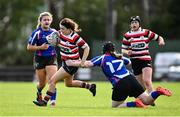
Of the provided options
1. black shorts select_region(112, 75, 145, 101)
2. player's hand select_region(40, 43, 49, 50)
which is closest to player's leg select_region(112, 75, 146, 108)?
black shorts select_region(112, 75, 145, 101)

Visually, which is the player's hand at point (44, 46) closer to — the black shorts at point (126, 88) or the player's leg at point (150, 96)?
the black shorts at point (126, 88)

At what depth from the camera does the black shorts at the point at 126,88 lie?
18.0 meters

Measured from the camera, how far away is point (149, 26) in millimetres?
62094

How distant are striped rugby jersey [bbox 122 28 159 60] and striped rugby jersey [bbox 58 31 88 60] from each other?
1.56 meters

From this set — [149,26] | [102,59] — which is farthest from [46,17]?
[149,26]

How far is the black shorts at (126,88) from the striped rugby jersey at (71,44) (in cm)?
141

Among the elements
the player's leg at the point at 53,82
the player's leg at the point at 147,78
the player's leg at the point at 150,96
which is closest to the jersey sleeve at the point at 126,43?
the player's leg at the point at 147,78

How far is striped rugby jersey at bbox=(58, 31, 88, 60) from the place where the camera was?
18828 millimetres

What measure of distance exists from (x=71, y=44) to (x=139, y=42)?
75.3 inches

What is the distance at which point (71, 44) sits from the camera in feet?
62.0

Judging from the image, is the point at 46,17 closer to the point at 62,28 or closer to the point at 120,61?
the point at 62,28

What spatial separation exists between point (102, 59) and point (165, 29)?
46.3 metres

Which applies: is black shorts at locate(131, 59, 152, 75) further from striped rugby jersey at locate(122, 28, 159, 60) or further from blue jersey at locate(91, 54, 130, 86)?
blue jersey at locate(91, 54, 130, 86)

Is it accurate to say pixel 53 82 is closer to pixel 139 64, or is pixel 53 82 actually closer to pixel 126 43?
pixel 126 43
